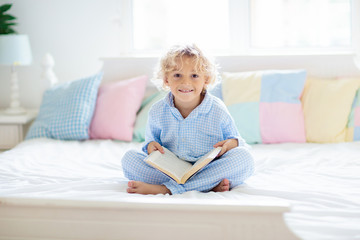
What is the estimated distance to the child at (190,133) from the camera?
1.70 metres

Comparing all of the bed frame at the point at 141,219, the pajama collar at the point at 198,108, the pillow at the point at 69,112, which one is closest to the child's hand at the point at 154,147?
the pajama collar at the point at 198,108

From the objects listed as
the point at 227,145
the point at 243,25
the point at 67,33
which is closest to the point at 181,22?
the point at 243,25

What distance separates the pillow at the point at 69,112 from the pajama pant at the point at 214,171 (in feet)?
2.97

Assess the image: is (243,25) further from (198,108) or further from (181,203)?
(181,203)

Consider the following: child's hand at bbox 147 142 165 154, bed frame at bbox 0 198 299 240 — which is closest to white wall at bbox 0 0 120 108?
child's hand at bbox 147 142 165 154

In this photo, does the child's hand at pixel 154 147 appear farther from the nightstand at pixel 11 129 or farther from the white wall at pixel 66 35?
the white wall at pixel 66 35

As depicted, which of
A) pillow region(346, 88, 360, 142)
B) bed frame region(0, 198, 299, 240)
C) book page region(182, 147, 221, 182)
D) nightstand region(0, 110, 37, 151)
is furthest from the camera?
nightstand region(0, 110, 37, 151)

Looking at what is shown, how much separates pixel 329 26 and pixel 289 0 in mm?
294

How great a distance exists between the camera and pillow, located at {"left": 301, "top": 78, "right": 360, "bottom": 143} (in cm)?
245

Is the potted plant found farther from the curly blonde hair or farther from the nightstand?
the curly blonde hair

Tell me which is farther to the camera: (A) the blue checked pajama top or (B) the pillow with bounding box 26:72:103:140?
(B) the pillow with bounding box 26:72:103:140

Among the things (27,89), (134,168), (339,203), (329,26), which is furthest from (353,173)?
(27,89)

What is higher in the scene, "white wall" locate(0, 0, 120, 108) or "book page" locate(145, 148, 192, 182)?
"white wall" locate(0, 0, 120, 108)

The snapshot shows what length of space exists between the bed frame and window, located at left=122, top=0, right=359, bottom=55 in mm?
1943
